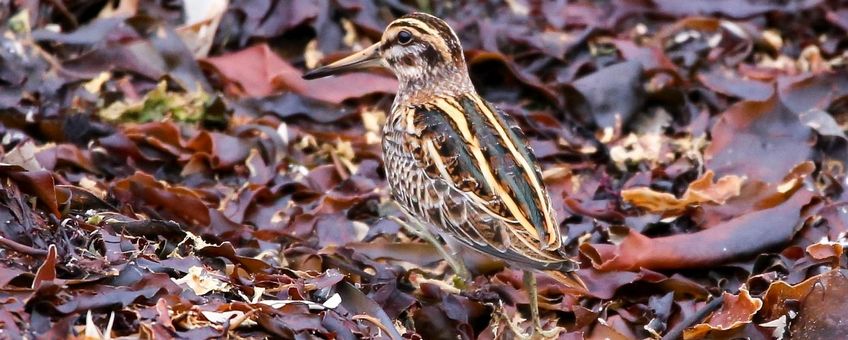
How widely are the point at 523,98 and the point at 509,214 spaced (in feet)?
7.53

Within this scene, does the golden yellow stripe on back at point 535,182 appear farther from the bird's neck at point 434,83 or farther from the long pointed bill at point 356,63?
the long pointed bill at point 356,63

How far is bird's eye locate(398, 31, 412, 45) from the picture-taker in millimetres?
6242

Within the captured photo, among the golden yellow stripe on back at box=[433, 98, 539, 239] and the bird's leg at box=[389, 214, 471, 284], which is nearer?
the golden yellow stripe on back at box=[433, 98, 539, 239]

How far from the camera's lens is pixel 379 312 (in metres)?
5.25

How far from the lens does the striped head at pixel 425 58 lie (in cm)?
621

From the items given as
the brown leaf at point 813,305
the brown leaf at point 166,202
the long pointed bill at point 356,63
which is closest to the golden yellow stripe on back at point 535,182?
the long pointed bill at point 356,63

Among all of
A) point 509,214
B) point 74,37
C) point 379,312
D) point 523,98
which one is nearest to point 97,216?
point 379,312

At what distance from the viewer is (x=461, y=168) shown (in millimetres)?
5562

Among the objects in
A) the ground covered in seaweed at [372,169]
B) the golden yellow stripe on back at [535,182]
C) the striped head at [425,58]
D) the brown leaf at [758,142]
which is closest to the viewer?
the ground covered in seaweed at [372,169]

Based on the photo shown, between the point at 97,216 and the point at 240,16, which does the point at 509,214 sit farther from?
the point at 240,16

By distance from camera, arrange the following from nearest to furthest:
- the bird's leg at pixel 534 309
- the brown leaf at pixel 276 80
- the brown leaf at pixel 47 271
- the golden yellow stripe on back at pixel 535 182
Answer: the brown leaf at pixel 47 271 < the golden yellow stripe on back at pixel 535 182 < the bird's leg at pixel 534 309 < the brown leaf at pixel 276 80

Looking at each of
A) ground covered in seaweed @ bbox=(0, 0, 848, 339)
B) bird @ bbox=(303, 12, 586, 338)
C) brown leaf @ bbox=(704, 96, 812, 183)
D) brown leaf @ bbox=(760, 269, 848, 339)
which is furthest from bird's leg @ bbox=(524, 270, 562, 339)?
brown leaf @ bbox=(704, 96, 812, 183)

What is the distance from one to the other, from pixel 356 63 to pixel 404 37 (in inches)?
13.0

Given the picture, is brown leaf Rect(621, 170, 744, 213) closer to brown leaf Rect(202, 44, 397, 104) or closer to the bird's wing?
the bird's wing
